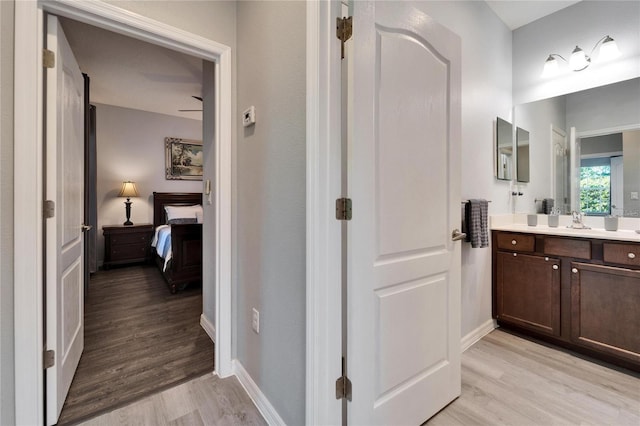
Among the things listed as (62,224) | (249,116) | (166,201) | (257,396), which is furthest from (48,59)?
(166,201)

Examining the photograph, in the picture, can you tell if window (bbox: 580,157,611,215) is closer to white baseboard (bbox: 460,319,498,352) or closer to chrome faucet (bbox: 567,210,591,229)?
chrome faucet (bbox: 567,210,591,229)

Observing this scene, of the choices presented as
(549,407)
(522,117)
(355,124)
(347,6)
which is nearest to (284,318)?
(355,124)

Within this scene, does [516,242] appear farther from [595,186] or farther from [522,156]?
[522,156]

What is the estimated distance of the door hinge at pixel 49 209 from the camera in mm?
1312

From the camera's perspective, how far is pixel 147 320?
2574 mm

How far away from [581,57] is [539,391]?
2.56 meters

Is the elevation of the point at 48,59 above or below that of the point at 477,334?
above

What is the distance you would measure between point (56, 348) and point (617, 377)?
130 inches

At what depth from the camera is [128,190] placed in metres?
4.56

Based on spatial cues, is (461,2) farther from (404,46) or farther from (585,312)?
(585,312)

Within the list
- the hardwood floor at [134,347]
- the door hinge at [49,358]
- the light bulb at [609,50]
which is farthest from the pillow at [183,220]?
the light bulb at [609,50]

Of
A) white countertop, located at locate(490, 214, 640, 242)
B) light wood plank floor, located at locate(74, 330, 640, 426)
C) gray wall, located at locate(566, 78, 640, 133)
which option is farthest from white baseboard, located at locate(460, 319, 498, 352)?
gray wall, located at locate(566, 78, 640, 133)

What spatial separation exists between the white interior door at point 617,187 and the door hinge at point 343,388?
251 centimetres

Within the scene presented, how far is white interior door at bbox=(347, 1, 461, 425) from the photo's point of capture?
1122 mm
